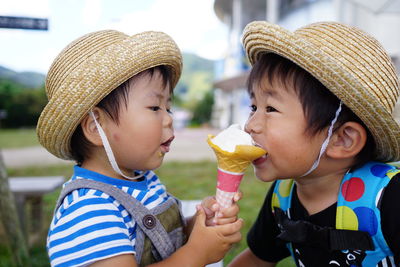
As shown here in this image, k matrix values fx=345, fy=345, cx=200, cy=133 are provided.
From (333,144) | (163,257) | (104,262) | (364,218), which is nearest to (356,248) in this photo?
(364,218)

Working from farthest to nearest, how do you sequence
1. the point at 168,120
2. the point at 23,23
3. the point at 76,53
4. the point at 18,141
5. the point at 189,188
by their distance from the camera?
the point at 18,141 < the point at 189,188 < the point at 23,23 < the point at 168,120 < the point at 76,53

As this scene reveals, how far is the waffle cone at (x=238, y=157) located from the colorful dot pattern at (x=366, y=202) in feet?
1.45

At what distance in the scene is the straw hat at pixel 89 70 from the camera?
151 centimetres

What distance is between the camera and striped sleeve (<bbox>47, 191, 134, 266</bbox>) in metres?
1.37

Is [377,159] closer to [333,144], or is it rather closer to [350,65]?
[333,144]

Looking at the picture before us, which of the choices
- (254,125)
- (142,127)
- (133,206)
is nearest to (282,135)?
(254,125)

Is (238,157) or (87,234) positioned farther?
(238,157)

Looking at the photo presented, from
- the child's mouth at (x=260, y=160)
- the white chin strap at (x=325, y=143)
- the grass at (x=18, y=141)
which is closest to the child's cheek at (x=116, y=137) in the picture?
the child's mouth at (x=260, y=160)

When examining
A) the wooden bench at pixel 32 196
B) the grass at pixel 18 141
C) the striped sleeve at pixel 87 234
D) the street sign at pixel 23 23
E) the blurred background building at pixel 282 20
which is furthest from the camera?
the grass at pixel 18 141

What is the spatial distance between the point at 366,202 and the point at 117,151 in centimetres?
116

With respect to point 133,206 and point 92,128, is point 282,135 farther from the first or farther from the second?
point 92,128

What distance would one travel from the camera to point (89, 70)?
150cm

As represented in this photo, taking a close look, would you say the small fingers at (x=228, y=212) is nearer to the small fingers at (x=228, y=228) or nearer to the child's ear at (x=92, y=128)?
the small fingers at (x=228, y=228)

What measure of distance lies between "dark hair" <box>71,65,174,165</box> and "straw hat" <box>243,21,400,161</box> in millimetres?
503
